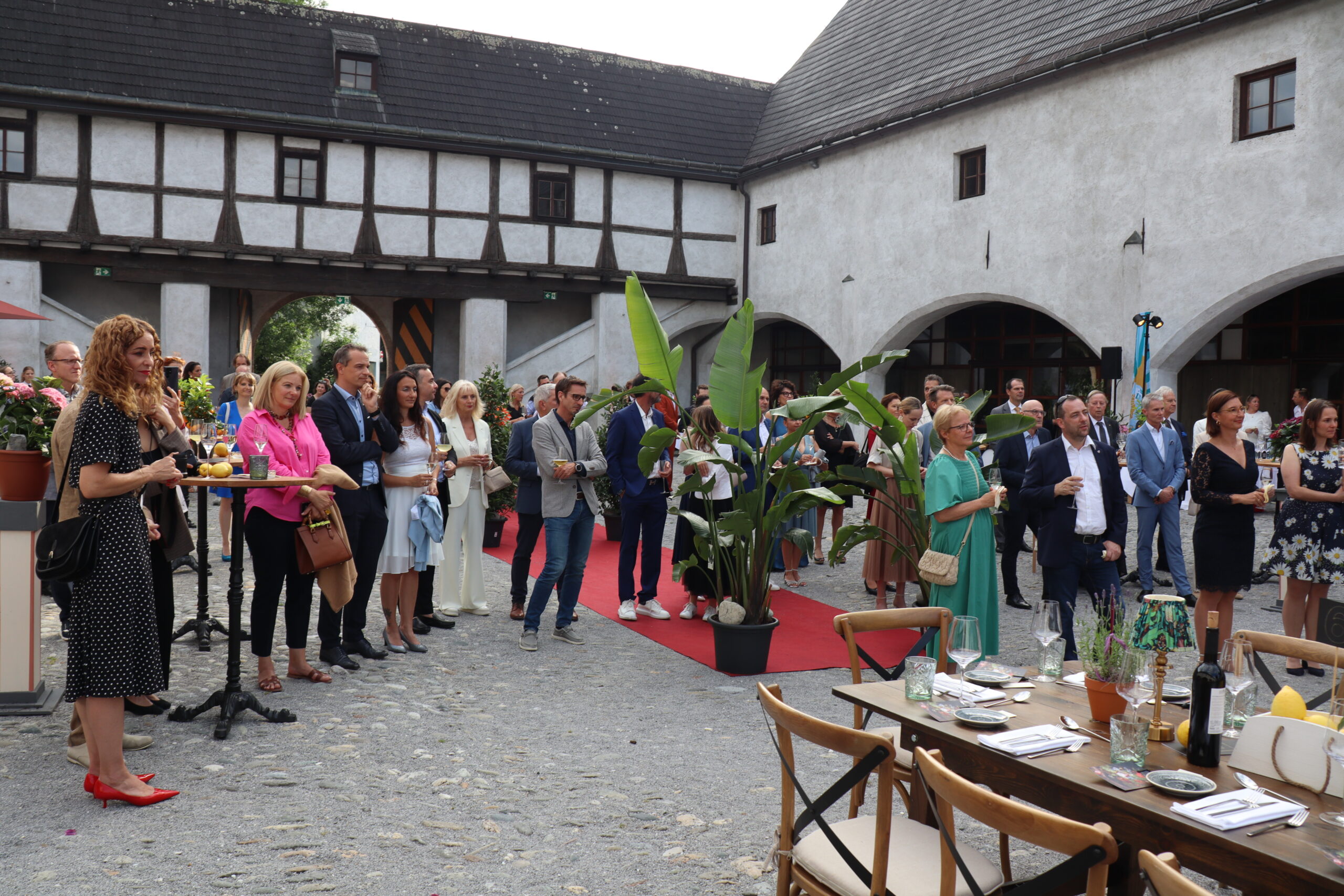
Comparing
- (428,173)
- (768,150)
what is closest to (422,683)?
(428,173)

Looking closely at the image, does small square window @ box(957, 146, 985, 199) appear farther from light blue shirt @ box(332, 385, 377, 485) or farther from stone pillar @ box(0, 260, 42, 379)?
stone pillar @ box(0, 260, 42, 379)

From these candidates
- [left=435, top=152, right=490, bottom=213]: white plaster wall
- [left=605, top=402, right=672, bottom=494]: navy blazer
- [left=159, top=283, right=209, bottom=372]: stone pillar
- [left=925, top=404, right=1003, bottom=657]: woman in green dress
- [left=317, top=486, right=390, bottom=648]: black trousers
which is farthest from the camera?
[left=435, top=152, right=490, bottom=213]: white plaster wall

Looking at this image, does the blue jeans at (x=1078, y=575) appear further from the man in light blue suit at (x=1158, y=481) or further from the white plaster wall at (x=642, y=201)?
the white plaster wall at (x=642, y=201)

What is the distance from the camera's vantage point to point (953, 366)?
2088cm

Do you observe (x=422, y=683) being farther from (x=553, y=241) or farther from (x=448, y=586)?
(x=553, y=241)

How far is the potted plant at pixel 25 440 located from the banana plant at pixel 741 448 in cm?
320

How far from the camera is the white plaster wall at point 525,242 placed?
69.8 feet

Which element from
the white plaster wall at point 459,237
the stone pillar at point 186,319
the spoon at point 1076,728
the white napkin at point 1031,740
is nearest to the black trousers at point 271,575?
the white napkin at point 1031,740

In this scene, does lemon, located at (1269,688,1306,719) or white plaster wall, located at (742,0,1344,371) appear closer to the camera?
lemon, located at (1269,688,1306,719)

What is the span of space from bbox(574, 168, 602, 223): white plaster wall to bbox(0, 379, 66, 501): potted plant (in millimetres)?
16792

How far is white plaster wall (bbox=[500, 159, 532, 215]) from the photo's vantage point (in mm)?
21188

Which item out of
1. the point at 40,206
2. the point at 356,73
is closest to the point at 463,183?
the point at 356,73

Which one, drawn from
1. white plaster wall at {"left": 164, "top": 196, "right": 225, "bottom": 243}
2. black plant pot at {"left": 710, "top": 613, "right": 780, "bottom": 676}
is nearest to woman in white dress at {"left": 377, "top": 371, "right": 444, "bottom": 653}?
black plant pot at {"left": 710, "top": 613, "right": 780, "bottom": 676}

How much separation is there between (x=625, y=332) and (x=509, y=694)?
17.0 metres
